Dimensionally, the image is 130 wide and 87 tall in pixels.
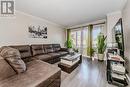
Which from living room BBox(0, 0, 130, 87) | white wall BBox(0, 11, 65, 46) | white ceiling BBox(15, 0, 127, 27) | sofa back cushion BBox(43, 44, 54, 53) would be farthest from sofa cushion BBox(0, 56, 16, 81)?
sofa back cushion BBox(43, 44, 54, 53)

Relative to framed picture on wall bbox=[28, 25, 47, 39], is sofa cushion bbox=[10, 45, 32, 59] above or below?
below

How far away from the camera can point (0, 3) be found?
2.56 meters

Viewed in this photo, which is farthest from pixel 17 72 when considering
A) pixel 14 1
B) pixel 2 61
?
pixel 14 1

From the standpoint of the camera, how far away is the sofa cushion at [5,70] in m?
1.29

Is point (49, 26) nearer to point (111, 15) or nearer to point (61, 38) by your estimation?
point (61, 38)

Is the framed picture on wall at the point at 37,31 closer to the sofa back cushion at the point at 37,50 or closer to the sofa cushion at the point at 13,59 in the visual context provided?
the sofa back cushion at the point at 37,50

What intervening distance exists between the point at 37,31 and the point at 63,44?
2.79 meters

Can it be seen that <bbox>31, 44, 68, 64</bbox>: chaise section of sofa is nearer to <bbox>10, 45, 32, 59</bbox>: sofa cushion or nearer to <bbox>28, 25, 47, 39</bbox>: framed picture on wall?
<bbox>10, 45, 32, 59</bbox>: sofa cushion

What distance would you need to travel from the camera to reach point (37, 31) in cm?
413

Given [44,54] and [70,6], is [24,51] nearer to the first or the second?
[44,54]

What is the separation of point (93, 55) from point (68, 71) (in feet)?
9.94

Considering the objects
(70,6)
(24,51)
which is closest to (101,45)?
(70,6)

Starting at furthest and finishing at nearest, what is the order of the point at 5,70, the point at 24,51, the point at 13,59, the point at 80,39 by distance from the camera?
the point at 80,39
the point at 24,51
the point at 13,59
the point at 5,70

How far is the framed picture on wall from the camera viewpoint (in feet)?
12.6
